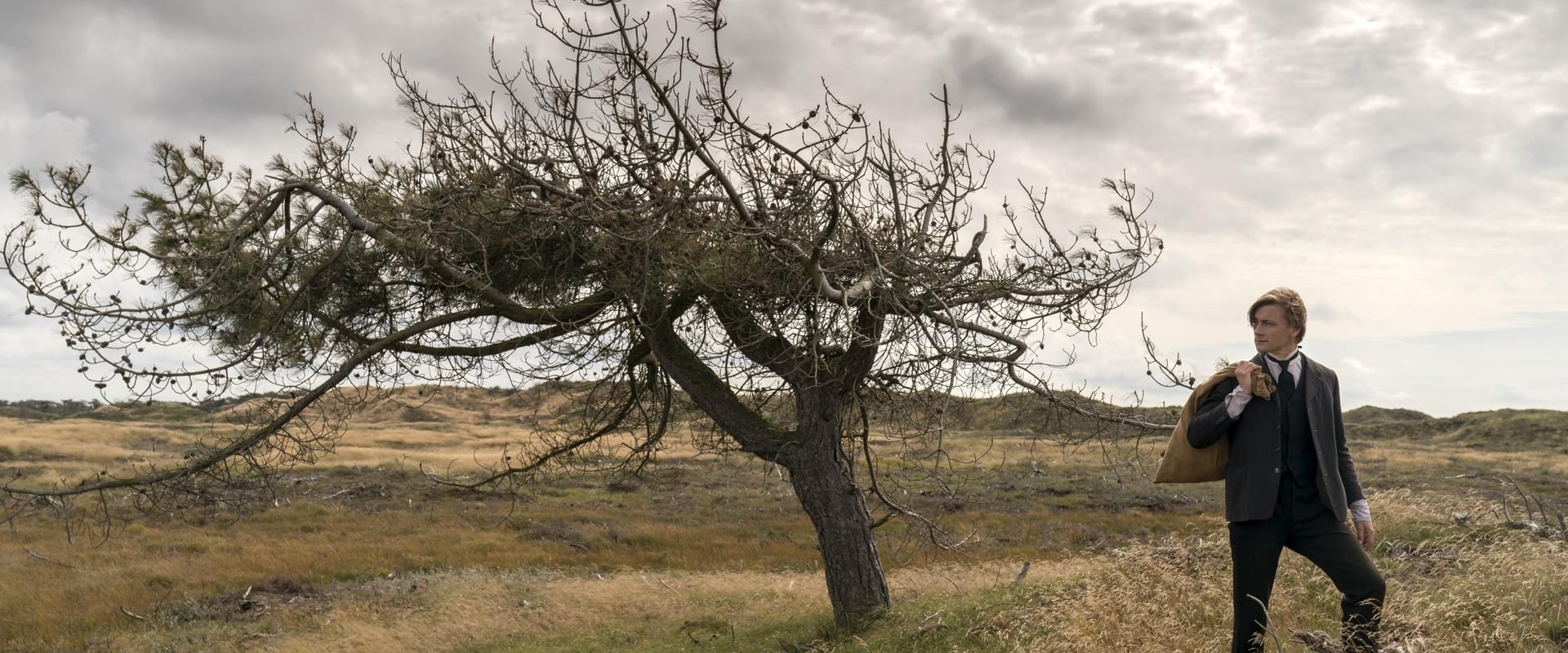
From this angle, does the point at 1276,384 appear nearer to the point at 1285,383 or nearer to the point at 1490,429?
the point at 1285,383

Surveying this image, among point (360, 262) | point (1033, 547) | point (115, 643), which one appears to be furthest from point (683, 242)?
point (1033, 547)

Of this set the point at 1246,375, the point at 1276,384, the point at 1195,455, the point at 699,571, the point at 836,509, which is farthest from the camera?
the point at 699,571

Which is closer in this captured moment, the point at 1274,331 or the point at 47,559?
the point at 1274,331

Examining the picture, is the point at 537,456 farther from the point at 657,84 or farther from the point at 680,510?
the point at 680,510

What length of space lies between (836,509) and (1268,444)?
17.8 ft

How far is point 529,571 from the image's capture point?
59.1 feet

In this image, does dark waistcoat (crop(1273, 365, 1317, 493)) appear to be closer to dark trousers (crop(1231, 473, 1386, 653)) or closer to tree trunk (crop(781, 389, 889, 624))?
dark trousers (crop(1231, 473, 1386, 653))

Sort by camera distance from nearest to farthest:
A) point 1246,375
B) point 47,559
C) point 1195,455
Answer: point 1246,375, point 1195,455, point 47,559

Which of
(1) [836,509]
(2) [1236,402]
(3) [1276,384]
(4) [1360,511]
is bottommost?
(1) [836,509]

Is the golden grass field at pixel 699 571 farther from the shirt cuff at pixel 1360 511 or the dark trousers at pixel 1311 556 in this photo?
the shirt cuff at pixel 1360 511

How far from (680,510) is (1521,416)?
56.9 meters

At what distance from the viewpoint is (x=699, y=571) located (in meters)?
18.1

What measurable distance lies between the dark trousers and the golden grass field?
52 centimetres

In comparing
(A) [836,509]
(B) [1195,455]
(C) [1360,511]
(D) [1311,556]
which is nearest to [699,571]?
(A) [836,509]
